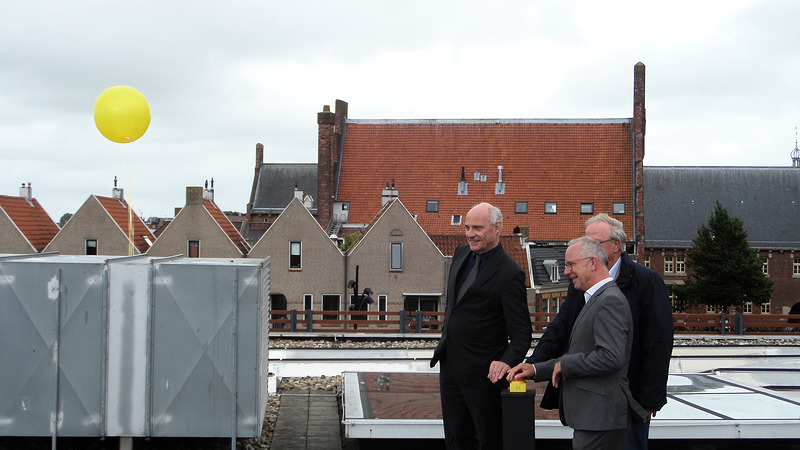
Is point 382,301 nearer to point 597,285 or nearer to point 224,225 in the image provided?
point 224,225

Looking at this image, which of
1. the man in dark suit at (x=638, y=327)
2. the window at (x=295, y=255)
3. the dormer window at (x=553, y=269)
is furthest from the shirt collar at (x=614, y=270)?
the dormer window at (x=553, y=269)

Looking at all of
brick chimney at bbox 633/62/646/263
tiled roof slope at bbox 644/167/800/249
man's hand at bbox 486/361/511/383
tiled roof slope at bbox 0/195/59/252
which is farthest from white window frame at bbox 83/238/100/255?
tiled roof slope at bbox 644/167/800/249

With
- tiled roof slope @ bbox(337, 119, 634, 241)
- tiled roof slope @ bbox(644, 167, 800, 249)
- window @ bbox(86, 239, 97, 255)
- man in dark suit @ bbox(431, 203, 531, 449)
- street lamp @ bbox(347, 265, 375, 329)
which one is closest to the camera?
man in dark suit @ bbox(431, 203, 531, 449)

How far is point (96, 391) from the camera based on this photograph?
324 inches

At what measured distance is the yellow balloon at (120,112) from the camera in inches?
440

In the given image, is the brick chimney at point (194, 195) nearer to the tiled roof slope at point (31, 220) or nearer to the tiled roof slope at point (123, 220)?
the tiled roof slope at point (123, 220)

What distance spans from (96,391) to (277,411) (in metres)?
3.05

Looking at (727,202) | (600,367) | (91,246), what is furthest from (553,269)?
(600,367)

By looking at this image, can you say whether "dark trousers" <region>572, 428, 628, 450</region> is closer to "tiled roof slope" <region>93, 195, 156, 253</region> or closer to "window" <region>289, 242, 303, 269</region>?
"window" <region>289, 242, 303, 269</region>

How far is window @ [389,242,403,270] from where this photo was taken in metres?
33.5

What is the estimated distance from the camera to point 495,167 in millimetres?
49156

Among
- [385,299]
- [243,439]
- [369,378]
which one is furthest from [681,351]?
[243,439]

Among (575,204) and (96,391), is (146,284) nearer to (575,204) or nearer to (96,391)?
(96,391)

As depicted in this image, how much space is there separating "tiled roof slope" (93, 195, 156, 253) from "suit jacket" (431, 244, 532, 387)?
28.9 m
